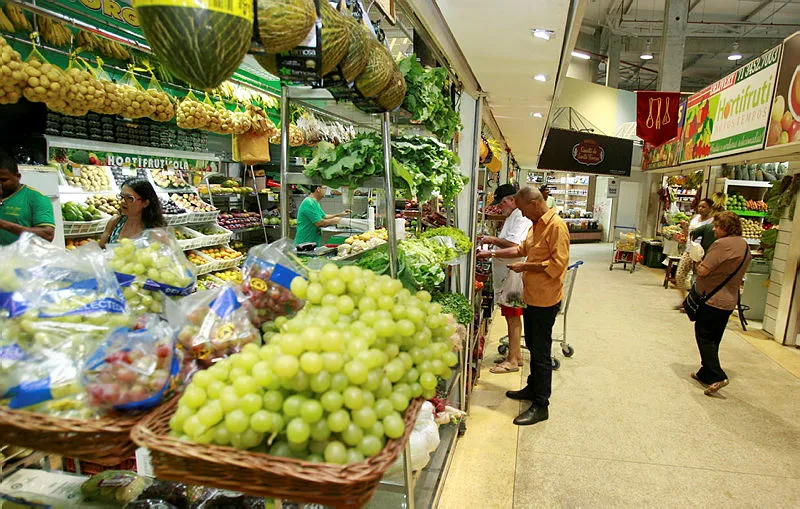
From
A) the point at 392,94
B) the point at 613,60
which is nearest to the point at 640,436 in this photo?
the point at 392,94

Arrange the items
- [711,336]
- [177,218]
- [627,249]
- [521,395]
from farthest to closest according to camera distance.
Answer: [627,249] < [177,218] < [711,336] < [521,395]

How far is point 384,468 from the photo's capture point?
0.93 meters

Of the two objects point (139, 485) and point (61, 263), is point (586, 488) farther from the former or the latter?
point (61, 263)

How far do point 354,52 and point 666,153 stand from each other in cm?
1157

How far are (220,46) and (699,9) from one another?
17.3 meters

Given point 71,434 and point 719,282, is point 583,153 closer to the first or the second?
point 719,282

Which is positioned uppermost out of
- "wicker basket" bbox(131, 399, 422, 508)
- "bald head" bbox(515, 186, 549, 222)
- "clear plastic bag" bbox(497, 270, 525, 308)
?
"bald head" bbox(515, 186, 549, 222)

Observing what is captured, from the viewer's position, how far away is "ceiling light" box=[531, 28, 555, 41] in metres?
2.54

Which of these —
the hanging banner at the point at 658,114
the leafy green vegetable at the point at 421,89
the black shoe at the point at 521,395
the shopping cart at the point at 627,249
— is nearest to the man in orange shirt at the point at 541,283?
the black shoe at the point at 521,395

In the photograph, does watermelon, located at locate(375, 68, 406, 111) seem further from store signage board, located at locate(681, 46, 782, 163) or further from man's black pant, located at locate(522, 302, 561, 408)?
store signage board, located at locate(681, 46, 782, 163)

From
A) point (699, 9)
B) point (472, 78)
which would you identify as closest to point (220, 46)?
point (472, 78)

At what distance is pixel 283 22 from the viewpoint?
975 mm

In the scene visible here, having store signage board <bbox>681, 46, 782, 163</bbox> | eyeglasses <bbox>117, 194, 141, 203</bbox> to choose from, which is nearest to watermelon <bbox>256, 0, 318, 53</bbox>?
eyeglasses <bbox>117, 194, 141, 203</bbox>

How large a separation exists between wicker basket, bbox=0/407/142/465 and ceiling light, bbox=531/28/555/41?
259cm
